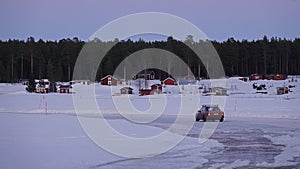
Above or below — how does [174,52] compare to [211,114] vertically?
above

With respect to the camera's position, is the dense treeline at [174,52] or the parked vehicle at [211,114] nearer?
the parked vehicle at [211,114]

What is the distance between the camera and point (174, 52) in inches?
5625

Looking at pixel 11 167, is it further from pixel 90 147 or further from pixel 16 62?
pixel 16 62

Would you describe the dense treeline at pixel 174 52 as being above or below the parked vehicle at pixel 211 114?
above

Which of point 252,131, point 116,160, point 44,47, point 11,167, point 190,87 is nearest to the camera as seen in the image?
point 11,167

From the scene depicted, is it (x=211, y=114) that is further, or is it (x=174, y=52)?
(x=174, y=52)

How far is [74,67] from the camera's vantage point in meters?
143

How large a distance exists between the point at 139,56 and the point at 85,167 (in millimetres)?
117836

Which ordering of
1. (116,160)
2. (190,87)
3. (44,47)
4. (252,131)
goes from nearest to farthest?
(116,160) < (252,131) < (190,87) < (44,47)

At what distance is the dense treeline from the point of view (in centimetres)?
13450

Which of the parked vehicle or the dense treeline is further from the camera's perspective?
the dense treeline

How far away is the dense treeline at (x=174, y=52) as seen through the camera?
134500 millimetres

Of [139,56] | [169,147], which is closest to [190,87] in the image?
[139,56]

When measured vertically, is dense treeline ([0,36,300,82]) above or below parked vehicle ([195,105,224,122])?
above
